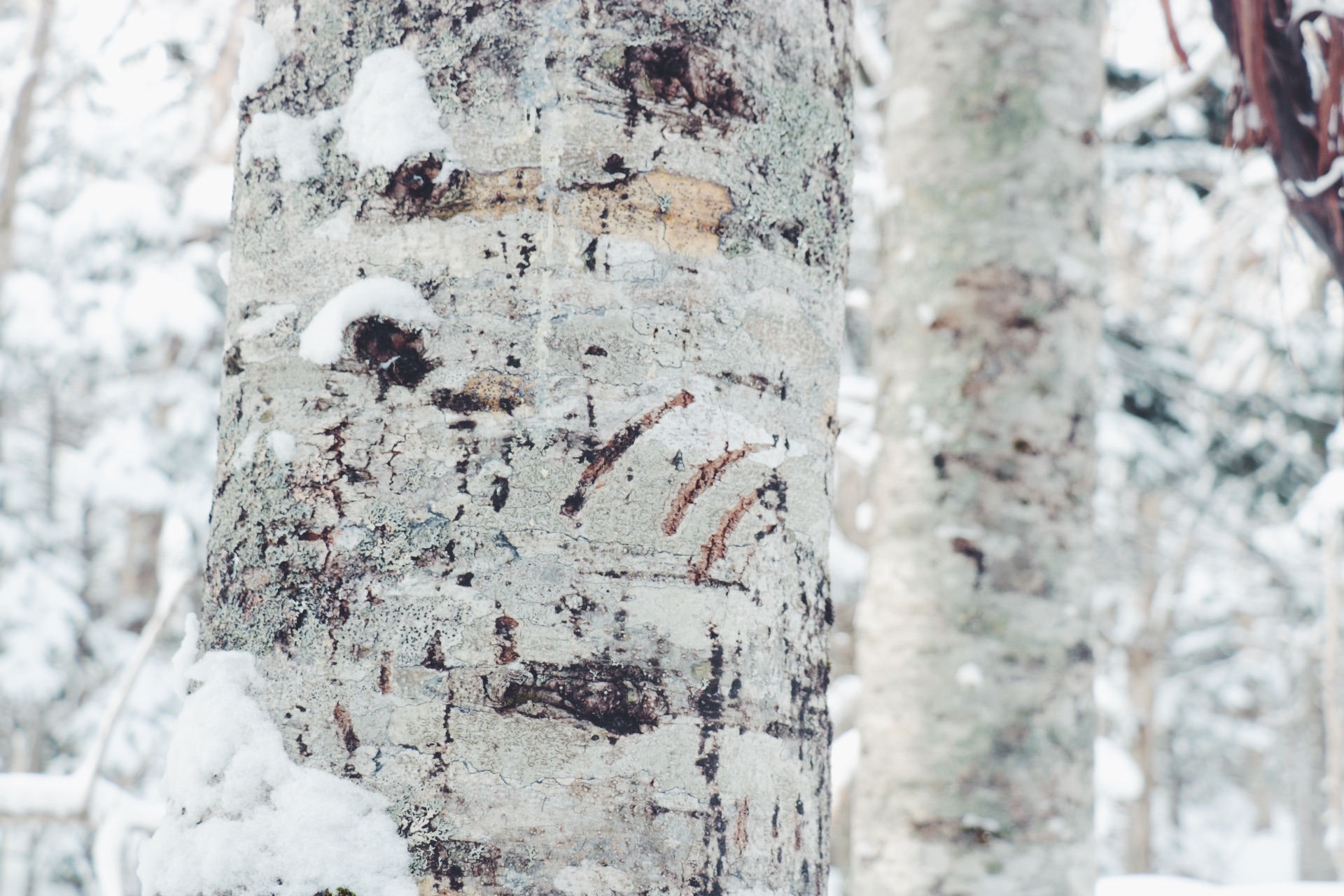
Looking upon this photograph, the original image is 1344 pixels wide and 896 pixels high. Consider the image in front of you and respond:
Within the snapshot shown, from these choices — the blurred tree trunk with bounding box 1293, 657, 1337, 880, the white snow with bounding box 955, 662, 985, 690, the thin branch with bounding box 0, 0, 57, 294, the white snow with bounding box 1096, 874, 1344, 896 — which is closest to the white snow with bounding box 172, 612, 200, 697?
the white snow with bounding box 955, 662, 985, 690

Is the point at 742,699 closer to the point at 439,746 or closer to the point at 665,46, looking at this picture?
the point at 439,746

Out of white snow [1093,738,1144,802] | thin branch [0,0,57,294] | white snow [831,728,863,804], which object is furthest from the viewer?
thin branch [0,0,57,294]

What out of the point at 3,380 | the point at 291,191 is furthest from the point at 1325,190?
the point at 3,380

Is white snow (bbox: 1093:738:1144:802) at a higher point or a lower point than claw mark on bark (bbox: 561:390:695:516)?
lower

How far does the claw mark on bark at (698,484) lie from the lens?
0.63 meters

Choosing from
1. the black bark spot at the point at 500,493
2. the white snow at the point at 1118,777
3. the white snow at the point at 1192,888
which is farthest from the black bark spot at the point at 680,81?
the white snow at the point at 1118,777

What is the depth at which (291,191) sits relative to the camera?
69 cm

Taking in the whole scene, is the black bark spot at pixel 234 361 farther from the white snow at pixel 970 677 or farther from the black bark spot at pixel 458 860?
the white snow at pixel 970 677

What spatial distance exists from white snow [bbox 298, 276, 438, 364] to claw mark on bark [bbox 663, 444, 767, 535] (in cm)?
20

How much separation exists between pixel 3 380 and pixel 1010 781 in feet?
33.2

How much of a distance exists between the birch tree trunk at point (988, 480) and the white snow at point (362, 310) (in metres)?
1.60

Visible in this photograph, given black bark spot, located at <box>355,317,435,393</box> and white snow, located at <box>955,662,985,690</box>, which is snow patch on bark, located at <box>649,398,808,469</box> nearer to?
black bark spot, located at <box>355,317,435,393</box>

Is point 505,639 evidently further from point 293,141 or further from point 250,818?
point 293,141

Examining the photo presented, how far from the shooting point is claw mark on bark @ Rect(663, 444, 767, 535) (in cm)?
63
